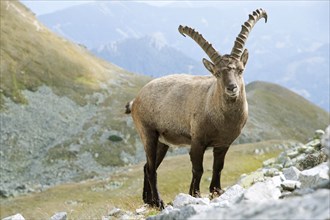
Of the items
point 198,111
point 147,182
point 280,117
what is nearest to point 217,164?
point 198,111

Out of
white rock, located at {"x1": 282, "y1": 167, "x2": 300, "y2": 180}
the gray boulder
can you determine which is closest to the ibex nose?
white rock, located at {"x1": 282, "y1": 167, "x2": 300, "y2": 180}

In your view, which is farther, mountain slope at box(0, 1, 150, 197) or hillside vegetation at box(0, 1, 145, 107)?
hillside vegetation at box(0, 1, 145, 107)

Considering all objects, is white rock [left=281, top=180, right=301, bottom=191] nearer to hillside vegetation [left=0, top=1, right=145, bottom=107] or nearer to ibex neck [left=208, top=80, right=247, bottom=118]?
ibex neck [left=208, top=80, right=247, bottom=118]

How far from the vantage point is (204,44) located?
1425cm

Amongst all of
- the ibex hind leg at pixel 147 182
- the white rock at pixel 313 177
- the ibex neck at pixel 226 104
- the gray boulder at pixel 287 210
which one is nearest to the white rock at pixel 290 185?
the white rock at pixel 313 177

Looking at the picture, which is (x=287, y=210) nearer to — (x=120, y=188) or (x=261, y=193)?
(x=261, y=193)

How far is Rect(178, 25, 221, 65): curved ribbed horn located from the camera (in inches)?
544

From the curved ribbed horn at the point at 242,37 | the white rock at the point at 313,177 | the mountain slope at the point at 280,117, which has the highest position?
the mountain slope at the point at 280,117

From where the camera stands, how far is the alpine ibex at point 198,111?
1366cm

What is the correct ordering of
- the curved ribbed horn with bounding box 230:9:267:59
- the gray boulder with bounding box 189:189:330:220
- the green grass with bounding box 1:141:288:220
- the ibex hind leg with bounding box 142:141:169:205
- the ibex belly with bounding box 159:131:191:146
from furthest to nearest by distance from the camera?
1. the green grass with bounding box 1:141:288:220
2. the ibex hind leg with bounding box 142:141:169:205
3. the ibex belly with bounding box 159:131:191:146
4. the curved ribbed horn with bounding box 230:9:267:59
5. the gray boulder with bounding box 189:189:330:220

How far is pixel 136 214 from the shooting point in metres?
13.6

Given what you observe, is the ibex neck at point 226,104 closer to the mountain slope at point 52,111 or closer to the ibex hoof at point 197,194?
the ibex hoof at point 197,194

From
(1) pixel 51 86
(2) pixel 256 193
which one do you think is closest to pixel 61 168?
(1) pixel 51 86

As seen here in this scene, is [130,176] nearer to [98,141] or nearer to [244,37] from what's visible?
[98,141]
